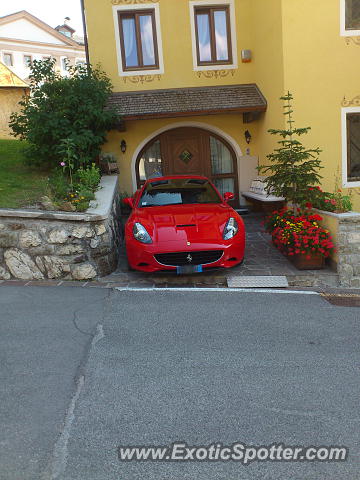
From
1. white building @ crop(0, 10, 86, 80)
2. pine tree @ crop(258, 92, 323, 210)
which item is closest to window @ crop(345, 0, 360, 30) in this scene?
pine tree @ crop(258, 92, 323, 210)

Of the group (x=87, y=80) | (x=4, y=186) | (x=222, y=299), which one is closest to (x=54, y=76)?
(x=87, y=80)

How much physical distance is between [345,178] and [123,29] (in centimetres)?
726

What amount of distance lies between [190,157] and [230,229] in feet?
22.0

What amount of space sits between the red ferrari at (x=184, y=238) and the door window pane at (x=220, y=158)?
5843 mm

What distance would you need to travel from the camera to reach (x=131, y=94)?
12.4 m

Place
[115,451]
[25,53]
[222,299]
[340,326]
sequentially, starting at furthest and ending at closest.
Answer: [25,53], [222,299], [340,326], [115,451]

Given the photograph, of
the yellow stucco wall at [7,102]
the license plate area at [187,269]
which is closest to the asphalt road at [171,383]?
the license plate area at [187,269]

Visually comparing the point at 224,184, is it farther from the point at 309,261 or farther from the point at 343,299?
the point at 343,299

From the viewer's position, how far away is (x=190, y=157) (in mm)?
13312

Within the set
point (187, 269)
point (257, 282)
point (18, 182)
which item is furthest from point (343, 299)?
point (18, 182)

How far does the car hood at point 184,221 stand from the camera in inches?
267

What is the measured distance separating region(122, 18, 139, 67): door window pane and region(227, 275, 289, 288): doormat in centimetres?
809

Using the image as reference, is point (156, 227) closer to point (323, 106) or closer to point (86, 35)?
point (323, 106)

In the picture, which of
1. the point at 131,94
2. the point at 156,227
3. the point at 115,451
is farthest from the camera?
the point at 131,94
